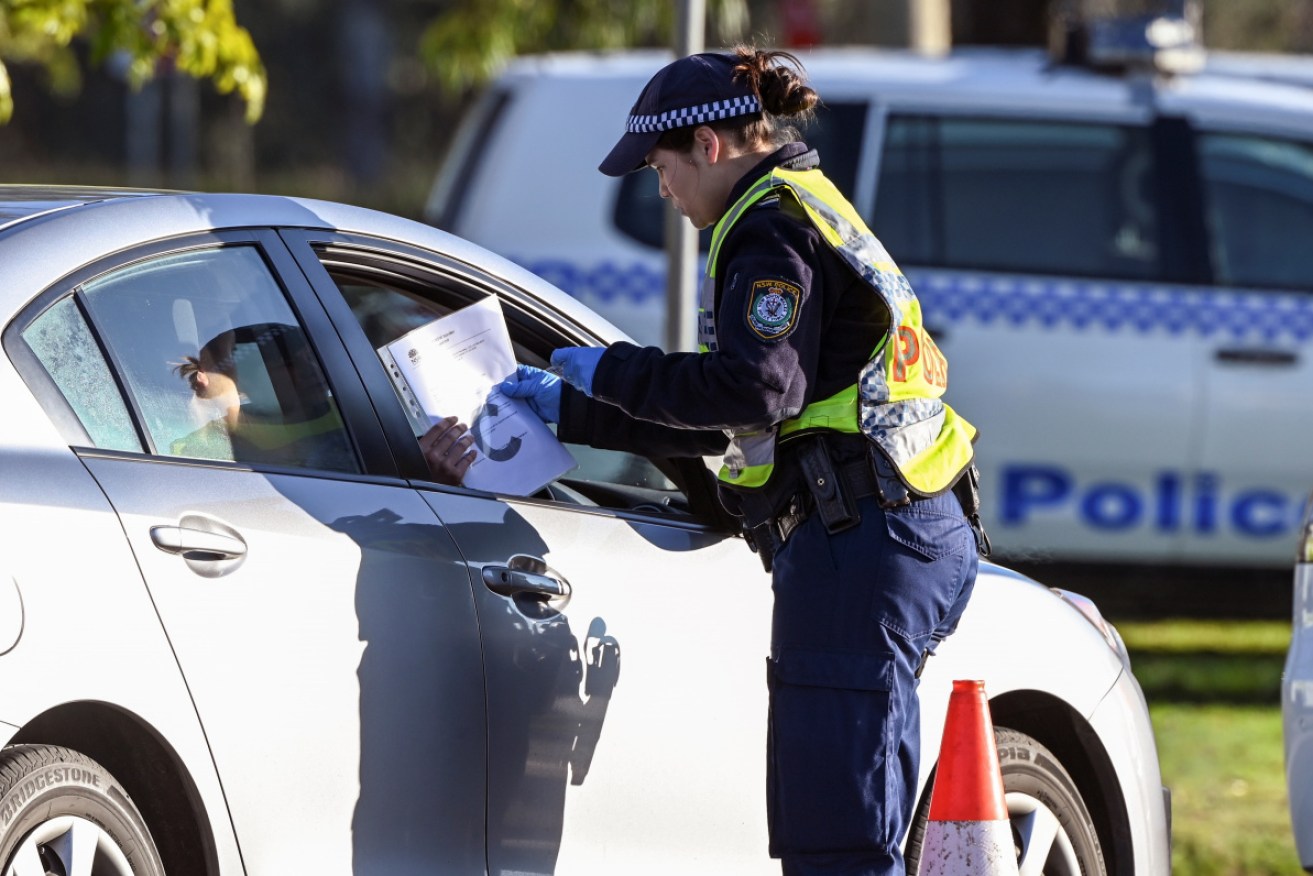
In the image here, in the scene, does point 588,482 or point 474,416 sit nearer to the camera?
point 474,416

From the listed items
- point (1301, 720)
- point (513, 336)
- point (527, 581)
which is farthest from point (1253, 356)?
point (527, 581)

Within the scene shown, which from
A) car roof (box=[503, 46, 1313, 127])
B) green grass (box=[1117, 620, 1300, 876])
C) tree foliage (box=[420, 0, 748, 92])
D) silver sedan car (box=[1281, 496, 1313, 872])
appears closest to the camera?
silver sedan car (box=[1281, 496, 1313, 872])

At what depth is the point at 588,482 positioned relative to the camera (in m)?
3.48

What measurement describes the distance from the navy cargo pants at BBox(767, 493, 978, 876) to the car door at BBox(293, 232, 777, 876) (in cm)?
24

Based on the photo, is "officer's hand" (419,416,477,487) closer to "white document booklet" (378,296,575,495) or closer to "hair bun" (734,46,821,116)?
"white document booklet" (378,296,575,495)

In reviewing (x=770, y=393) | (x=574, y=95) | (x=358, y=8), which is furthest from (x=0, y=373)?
(x=358, y=8)

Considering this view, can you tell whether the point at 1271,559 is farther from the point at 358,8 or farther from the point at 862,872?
the point at 358,8

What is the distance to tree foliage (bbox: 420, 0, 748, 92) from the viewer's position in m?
10.8

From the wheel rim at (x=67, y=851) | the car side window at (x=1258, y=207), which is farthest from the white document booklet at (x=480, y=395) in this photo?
the car side window at (x=1258, y=207)

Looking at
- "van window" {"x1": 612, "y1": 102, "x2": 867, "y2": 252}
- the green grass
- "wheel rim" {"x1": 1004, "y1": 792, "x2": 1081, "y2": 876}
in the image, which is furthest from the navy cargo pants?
"van window" {"x1": 612, "y1": 102, "x2": 867, "y2": 252}

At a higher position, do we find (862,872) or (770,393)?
(770,393)

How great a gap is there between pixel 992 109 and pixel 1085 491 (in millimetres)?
1514

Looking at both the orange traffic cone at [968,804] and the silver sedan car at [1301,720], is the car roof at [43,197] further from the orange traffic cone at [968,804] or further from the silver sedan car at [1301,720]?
the silver sedan car at [1301,720]

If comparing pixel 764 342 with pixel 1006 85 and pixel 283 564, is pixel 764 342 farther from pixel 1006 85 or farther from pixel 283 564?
pixel 1006 85
